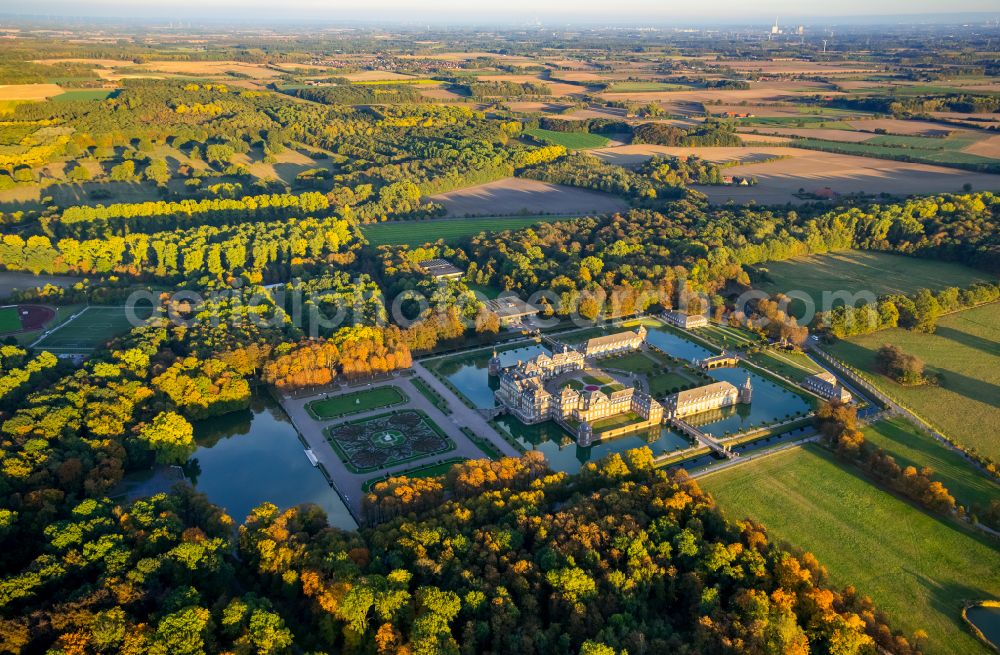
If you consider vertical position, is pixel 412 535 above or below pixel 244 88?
below

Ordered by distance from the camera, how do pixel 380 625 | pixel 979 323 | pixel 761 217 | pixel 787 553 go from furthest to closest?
pixel 761 217 → pixel 979 323 → pixel 787 553 → pixel 380 625

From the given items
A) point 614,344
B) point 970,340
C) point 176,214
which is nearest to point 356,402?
Answer: point 614,344

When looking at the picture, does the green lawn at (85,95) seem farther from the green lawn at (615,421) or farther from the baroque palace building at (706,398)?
the baroque palace building at (706,398)

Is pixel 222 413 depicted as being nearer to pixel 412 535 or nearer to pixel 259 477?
pixel 259 477

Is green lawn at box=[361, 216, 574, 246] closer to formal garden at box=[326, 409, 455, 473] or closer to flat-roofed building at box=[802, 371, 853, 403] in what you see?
formal garden at box=[326, 409, 455, 473]

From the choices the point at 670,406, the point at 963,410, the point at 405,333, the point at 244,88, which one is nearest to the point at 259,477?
the point at 405,333

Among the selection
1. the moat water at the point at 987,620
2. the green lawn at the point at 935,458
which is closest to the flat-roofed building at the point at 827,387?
the green lawn at the point at 935,458
